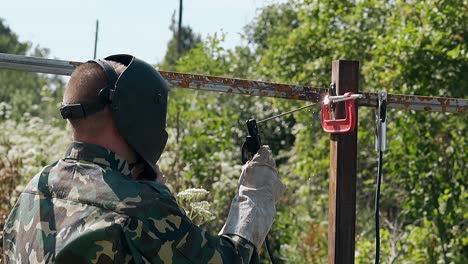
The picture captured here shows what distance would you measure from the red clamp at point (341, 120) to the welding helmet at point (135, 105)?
1.24 m

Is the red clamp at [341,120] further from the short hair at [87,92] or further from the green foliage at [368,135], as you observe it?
the green foliage at [368,135]

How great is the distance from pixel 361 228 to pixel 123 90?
8713 millimetres

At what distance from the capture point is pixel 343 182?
12.4 feet

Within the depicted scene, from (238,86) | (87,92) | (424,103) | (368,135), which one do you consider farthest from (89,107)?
(368,135)

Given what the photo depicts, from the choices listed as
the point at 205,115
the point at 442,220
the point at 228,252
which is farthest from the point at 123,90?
the point at 205,115

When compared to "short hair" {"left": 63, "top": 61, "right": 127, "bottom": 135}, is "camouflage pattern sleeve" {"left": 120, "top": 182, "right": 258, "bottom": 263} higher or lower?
lower

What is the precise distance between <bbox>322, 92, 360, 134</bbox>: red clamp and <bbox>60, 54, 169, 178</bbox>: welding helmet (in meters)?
1.24

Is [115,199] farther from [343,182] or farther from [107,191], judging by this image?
[343,182]

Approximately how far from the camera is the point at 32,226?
2389 millimetres

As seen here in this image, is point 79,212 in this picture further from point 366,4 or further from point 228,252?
point 366,4

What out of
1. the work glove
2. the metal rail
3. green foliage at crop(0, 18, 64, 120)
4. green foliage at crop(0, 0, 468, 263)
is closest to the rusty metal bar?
the metal rail

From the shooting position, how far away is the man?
2.27m

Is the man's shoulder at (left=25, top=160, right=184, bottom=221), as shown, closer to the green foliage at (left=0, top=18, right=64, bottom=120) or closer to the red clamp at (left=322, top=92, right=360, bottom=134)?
the red clamp at (left=322, top=92, right=360, bottom=134)

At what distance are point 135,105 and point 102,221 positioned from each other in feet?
1.15
